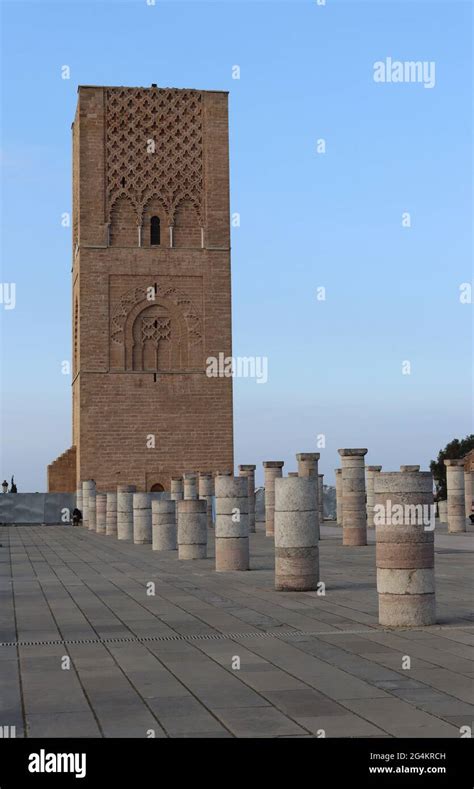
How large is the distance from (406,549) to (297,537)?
9.80ft

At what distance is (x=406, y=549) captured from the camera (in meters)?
9.05

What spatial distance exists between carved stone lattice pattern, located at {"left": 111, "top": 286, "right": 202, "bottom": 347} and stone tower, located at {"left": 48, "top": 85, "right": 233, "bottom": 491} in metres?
0.04

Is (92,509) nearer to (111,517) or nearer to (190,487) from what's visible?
(190,487)

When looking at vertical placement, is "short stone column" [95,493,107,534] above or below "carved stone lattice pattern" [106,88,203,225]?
below

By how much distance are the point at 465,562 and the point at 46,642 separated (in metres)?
8.70

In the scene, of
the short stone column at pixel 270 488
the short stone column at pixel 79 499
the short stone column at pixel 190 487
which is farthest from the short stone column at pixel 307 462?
the short stone column at pixel 79 499

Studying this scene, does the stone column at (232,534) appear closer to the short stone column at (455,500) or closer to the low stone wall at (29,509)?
the short stone column at (455,500)

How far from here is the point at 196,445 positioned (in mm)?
42594

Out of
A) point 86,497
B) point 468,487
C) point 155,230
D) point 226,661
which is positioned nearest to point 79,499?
point 86,497

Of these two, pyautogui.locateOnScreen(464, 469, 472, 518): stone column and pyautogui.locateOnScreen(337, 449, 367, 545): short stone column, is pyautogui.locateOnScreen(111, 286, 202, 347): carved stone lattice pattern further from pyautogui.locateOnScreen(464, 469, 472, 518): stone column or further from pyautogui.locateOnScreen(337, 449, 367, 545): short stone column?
pyautogui.locateOnScreen(337, 449, 367, 545): short stone column

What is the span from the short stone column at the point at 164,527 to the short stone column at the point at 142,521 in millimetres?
2370

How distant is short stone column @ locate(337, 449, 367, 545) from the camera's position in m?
21.0

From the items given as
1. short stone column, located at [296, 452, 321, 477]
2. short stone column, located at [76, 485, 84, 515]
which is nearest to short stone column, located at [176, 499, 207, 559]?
short stone column, located at [296, 452, 321, 477]
